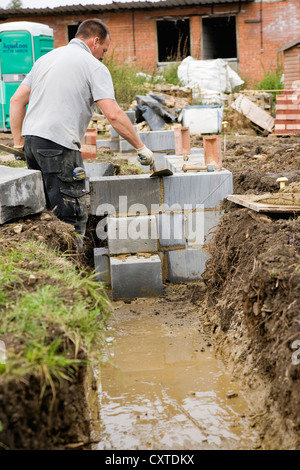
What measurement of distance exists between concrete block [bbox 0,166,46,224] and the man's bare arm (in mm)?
536

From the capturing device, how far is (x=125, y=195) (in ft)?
19.7

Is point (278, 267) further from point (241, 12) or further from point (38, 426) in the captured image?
point (241, 12)

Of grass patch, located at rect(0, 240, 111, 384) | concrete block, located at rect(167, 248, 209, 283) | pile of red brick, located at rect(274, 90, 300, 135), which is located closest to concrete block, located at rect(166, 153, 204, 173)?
concrete block, located at rect(167, 248, 209, 283)

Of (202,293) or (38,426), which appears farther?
(202,293)

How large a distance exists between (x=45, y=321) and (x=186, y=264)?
3.54 metres

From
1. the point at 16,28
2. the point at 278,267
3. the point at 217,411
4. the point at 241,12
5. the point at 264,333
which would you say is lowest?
the point at 217,411

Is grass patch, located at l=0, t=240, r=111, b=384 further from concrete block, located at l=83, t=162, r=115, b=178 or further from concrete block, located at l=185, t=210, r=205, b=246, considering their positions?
concrete block, located at l=83, t=162, r=115, b=178

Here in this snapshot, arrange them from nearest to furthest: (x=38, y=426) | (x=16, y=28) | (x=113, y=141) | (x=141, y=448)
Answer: (x=38, y=426) → (x=141, y=448) → (x=113, y=141) → (x=16, y=28)

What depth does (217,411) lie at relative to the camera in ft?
11.6

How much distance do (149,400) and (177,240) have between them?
8.58ft

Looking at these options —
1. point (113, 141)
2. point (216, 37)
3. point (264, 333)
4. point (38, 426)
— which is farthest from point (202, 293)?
point (216, 37)

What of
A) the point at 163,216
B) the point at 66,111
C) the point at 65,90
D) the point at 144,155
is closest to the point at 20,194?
the point at 66,111

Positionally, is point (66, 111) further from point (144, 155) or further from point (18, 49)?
point (18, 49)
